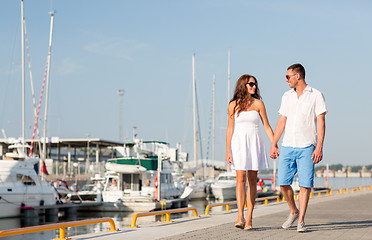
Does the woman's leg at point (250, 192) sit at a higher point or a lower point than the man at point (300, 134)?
lower

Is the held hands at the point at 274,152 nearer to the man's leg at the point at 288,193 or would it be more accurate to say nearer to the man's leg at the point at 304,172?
the man's leg at the point at 304,172

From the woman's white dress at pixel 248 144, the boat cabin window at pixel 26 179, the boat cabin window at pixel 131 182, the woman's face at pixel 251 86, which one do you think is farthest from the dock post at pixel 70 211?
the woman's face at pixel 251 86

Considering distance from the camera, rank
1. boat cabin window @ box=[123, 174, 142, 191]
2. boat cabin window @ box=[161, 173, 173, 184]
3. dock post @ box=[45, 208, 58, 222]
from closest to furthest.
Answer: dock post @ box=[45, 208, 58, 222]
boat cabin window @ box=[123, 174, 142, 191]
boat cabin window @ box=[161, 173, 173, 184]

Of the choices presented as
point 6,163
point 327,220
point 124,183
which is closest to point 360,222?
point 327,220

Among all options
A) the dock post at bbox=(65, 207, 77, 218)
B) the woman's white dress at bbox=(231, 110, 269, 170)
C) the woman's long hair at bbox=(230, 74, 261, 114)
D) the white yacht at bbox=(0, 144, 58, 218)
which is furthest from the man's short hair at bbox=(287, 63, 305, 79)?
the dock post at bbox=(65, 207, 77, 218)

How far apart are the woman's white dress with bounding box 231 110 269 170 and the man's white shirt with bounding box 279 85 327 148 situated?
397 mm

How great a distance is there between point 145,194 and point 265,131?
29.4 metres

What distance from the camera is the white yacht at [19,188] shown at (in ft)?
105

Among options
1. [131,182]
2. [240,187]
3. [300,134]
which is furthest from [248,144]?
[131,182]

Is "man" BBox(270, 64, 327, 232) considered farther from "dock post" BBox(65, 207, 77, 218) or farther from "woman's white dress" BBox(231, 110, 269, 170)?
"dock post" BBox(65, 207, 77, 218)

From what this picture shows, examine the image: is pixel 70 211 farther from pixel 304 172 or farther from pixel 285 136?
pixel 304 172

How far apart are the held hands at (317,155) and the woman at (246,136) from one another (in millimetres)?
755

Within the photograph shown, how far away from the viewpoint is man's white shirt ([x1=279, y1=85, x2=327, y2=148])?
8.13 metres

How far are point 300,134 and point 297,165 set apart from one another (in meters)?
0.43
